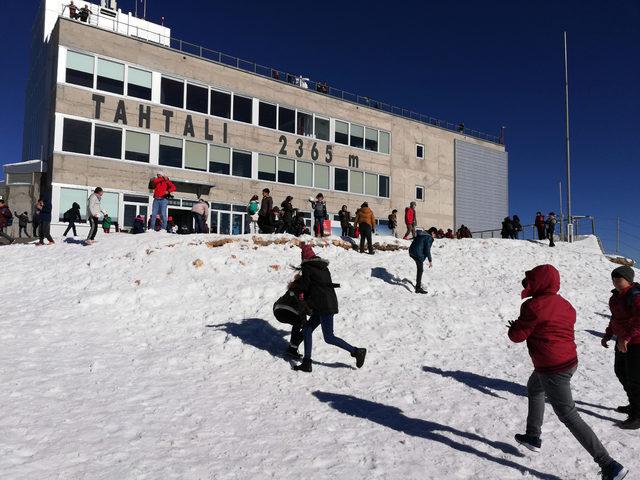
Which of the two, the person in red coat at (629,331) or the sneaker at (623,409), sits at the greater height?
the person in red coat at (629,331)

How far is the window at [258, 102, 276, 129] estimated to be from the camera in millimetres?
26969

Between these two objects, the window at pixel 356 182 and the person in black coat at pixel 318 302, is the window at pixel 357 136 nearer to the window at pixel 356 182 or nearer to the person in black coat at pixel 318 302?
the window at pixel 356 182

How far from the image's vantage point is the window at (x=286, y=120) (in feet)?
91.3

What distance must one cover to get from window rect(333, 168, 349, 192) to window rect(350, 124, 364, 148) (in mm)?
2293

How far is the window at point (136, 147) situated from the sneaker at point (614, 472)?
23.1m

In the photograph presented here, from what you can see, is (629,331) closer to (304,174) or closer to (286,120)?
(304,174)

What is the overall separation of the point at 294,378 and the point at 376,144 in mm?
28019

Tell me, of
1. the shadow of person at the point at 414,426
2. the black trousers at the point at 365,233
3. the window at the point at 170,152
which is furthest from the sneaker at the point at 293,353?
the window at the point at 170,152

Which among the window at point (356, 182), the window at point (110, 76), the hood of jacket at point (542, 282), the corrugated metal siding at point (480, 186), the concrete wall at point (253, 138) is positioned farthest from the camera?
the corrugated metal siding at point (480, 186)

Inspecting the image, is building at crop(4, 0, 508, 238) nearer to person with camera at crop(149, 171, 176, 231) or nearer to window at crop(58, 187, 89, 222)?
window at crop(58, 187, 89, 222)

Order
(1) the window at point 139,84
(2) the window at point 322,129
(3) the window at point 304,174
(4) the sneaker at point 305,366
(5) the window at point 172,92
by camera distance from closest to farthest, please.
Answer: (4) the sneaker at point 305,366 < (1) the window at point 139,84 < (5) the window at point 172,92 < (3) the window at point 304,174 < (2) the window at point 322,129

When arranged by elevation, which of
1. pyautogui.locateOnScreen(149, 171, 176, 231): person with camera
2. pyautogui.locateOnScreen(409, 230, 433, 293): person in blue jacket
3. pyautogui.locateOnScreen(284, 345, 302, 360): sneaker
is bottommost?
pyautogui.locateOnScreen(284, 345, 302, 360): sneaker

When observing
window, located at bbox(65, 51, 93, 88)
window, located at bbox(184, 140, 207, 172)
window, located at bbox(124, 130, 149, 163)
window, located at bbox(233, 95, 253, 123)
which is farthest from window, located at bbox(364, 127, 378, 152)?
window, located at bbox(65, 51, 93, 88)

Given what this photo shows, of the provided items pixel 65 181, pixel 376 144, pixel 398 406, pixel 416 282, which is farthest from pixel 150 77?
pixel 398 406
